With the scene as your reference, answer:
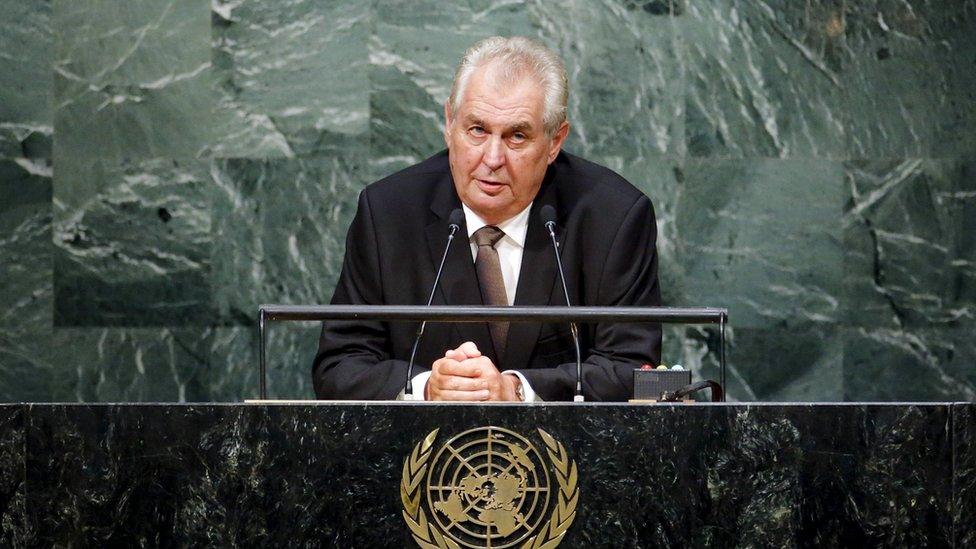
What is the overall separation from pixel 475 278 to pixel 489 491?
4.53 feet

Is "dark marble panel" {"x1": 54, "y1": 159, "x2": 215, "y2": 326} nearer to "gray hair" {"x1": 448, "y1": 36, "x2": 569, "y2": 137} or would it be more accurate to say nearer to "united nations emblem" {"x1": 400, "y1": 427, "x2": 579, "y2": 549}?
"gray hair" {"x1": 448, "y1": 36, "x2": 569, "y2": 137}

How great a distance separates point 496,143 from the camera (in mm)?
3734

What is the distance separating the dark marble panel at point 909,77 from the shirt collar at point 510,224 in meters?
1.97

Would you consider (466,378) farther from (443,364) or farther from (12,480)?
(12,480)

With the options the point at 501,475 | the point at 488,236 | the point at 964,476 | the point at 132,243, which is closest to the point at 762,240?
the point at 488,236

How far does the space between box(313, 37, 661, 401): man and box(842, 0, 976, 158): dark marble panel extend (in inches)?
70.3

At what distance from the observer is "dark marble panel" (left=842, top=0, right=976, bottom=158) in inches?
212

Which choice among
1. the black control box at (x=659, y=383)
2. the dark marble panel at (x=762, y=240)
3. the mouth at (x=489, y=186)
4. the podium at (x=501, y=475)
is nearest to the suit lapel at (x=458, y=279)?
the mouth at (x=489, y=186)

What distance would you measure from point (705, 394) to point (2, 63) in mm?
2765

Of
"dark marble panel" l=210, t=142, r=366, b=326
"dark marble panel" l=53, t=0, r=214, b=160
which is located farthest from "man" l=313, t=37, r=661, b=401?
"dark marble panel" l=53, t=0, r=214, b=160

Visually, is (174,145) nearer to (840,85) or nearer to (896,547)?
(840,85)

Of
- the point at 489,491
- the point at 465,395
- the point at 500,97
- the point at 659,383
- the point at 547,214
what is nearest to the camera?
the point at 489,491

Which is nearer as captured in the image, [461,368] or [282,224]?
[461,368]

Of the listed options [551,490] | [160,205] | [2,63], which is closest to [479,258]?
[551,490]
